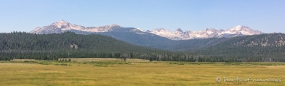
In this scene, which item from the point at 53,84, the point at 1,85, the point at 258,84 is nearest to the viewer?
the point at 1,85

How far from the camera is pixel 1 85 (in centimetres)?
6391

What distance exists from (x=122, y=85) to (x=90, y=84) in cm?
702

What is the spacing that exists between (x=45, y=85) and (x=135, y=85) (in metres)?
17.6

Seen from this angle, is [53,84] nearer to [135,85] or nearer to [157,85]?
[135,85]

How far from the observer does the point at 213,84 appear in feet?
235

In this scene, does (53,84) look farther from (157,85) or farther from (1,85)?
(157,85)

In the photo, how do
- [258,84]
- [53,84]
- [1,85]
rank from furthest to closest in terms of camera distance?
1. [258,84]
2. [53,84]
3. [1,85]

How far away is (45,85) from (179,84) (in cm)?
2708

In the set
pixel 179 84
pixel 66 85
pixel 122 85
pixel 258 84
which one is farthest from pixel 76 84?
pixel 258 84

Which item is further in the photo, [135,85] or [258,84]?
[258,84]

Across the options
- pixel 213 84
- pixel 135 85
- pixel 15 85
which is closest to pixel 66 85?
pixel 15 85

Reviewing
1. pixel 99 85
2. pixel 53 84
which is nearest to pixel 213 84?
pixel 99 85

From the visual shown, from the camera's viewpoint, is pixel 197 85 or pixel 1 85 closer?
pixel 1 85

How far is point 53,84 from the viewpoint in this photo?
68.3 m
